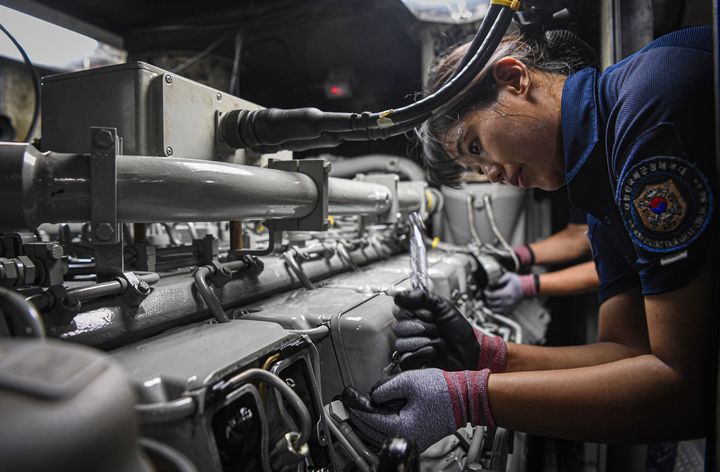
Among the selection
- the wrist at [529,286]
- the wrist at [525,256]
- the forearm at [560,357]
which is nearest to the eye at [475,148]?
the forearm at [560,357]

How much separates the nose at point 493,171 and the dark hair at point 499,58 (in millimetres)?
165

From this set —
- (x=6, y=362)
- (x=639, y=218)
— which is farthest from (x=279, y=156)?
(x=6, y=362)

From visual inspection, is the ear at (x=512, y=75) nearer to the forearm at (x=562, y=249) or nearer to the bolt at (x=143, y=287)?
the bolt at (x=143, y=287)

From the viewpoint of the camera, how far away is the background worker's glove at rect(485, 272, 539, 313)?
259 cm

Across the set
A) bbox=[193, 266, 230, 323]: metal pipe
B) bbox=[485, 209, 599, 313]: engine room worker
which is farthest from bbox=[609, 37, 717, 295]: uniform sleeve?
bbox=[485, 209, 599, 313]: engine room worker

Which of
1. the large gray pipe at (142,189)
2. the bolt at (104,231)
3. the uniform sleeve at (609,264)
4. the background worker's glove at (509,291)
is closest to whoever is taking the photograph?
the large gray pipe at (142,189)

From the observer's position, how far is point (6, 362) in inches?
13.9

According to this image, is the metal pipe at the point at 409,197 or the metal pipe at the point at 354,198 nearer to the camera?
the metal pipe at the point at 354,198

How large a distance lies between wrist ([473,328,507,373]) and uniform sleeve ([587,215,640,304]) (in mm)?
474

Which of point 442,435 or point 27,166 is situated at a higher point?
point 27,166

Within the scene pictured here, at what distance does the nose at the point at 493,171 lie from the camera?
1.39 m

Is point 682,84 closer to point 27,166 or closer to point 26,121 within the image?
point 27,166

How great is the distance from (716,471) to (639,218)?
1.50 feet

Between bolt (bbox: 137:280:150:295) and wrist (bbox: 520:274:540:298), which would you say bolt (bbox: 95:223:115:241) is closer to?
bolt (bbox: 137:280:150:295)
